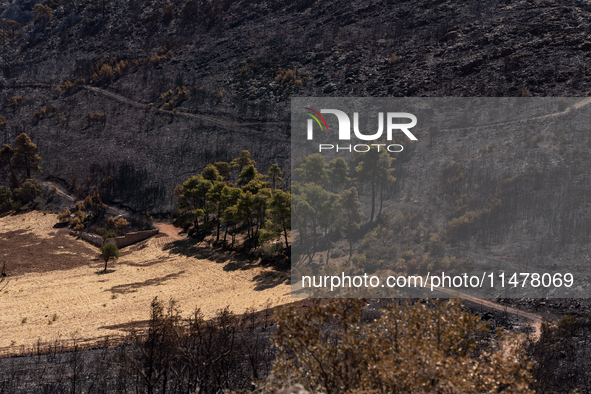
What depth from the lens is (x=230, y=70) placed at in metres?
72.5

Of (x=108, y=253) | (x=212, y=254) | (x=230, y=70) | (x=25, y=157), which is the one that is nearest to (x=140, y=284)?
(x=108, y=253)

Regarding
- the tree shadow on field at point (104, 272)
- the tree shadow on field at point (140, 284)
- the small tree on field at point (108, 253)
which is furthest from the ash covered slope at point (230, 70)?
the tree shadow on field at point (140, 284)

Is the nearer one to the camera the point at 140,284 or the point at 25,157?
the point at 140,284

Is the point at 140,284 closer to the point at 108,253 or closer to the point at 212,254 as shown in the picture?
the point at 108,253

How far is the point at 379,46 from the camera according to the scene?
65.4 m

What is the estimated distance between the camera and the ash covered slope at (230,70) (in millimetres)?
55531

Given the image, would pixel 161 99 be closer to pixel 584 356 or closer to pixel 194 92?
pixel 194 92

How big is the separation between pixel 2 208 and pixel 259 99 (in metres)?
36.7

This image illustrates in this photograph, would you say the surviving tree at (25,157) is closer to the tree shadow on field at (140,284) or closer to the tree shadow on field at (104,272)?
the tree shadow on field at (104,272)

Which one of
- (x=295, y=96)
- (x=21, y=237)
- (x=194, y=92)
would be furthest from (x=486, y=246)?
(x=194, y=92)

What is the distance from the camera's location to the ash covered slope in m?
55.5

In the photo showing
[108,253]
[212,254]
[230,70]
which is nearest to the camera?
[108,253]

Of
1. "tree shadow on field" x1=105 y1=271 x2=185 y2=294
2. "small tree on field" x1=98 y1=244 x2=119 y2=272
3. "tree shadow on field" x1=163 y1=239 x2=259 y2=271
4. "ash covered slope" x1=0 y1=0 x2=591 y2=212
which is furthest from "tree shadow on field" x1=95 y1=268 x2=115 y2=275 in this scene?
"ash covered slope" x1=0 y1=0 x2=591 y2=212

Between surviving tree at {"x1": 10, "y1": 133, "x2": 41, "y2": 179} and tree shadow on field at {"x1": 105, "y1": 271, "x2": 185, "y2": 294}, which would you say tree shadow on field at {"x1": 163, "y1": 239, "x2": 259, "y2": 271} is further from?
surviving tree at {"x1": 10, "y1": 133, "x2": 41, "y2": 179}
